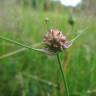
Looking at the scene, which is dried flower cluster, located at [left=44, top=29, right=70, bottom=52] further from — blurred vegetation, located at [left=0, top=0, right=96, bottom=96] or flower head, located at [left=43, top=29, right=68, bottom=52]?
blurred vegetation, located at [left=0, top=0, right=96, bottom=96]

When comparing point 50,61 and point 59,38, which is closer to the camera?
point 59,38

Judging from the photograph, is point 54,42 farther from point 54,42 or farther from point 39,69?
point 39,69

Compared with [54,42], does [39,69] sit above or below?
above

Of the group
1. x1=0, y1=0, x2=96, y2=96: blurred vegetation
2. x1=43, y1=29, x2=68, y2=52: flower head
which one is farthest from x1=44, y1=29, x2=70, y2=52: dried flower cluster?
x1=0, y1=0, x2=96, y2=96: blurred vegetation

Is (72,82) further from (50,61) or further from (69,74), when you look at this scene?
(50,61)

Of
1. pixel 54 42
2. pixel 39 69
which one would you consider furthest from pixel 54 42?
pixel 39 69

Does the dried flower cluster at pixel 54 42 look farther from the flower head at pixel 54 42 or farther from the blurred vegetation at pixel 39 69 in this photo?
the blurred vegetation at pixel 39 69

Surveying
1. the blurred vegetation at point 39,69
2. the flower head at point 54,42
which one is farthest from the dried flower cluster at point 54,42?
the blurred vegetation at point 39,69

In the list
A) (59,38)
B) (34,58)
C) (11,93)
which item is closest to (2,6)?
(34,58)
